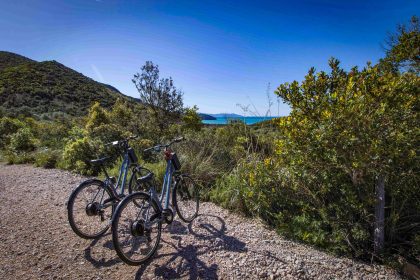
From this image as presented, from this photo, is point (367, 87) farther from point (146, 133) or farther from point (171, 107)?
point (171, 107)

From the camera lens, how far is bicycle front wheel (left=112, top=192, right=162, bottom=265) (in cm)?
258

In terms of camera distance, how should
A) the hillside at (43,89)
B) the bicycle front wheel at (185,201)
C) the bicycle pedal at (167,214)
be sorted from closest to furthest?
the bicycle pedal at (167,214) < the bicycle front wheel at (185,201) < the hillside at (43,89)

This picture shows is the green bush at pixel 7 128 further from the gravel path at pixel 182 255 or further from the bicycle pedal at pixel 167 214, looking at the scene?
the bicycle pedal at pixel 167 214

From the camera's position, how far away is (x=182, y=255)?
288cm

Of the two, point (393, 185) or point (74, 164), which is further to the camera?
A: point (74, 164)

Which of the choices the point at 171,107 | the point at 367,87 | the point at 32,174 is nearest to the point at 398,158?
→ the point at 367,87

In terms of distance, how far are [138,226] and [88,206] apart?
0.89 metres

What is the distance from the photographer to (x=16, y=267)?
263 cm

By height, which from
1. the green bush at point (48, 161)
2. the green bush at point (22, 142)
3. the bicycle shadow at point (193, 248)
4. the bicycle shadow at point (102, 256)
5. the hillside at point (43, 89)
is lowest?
the bicycle shadow at point (102, 256)

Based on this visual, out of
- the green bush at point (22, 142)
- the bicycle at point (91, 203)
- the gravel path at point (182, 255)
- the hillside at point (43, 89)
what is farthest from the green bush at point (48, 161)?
the hillside at point (43, 89)

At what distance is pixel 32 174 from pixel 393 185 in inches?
316

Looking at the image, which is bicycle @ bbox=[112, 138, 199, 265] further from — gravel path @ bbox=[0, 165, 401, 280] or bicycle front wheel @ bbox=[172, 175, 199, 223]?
bicycle front wheel @ bbox=[172, 175, 199, 223]

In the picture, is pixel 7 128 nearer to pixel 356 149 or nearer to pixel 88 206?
pixel 88 206

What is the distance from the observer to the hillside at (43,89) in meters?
25.3
